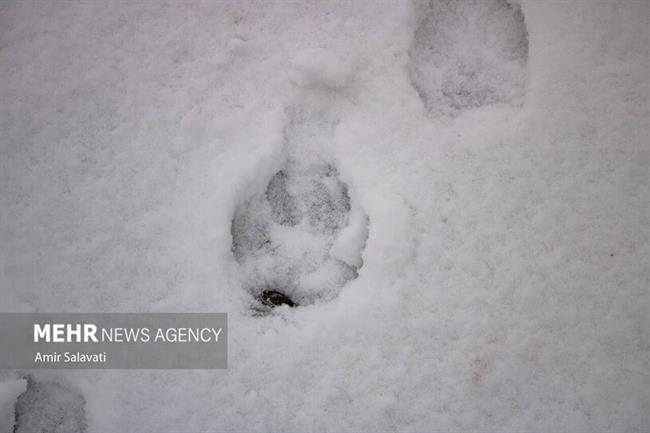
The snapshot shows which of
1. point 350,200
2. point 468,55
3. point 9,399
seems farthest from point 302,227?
point 9,399

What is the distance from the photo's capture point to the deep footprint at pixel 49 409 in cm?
91

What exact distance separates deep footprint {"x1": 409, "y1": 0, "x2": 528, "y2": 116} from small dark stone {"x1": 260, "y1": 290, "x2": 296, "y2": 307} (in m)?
0.50

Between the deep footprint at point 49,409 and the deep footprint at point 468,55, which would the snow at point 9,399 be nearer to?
the deep footprint at point 49,409

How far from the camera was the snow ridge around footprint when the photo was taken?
961 mm

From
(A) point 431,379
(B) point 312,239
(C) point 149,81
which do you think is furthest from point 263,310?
(C) point 149,81

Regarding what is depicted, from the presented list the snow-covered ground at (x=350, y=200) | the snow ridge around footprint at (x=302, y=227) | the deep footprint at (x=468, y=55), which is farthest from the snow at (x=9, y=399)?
the deep footprint at (x=468, y=55)

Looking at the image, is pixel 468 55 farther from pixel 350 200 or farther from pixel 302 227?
pixel 302 227

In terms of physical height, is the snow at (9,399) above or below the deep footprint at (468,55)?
below

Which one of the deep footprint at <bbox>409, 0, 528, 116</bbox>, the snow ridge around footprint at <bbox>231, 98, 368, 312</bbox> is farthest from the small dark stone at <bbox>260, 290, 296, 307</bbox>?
the deep footprint at <bbox>409, 0, 528, 116</bbox>

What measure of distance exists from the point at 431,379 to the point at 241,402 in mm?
363

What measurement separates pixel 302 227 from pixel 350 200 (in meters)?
0.12

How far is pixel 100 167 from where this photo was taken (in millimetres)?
1022

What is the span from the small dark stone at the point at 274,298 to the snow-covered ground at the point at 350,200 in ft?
0.09

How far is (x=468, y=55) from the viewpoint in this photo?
41.5 inches
